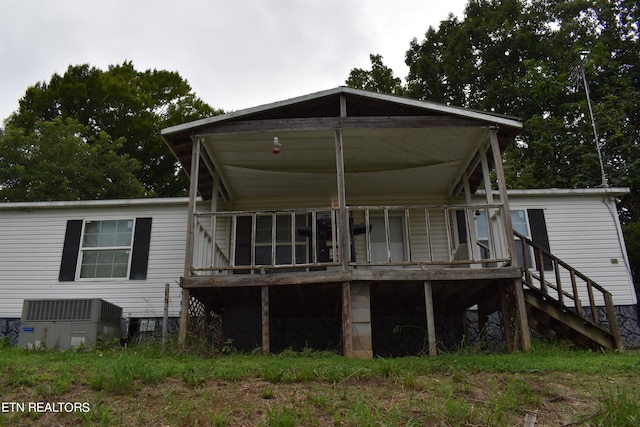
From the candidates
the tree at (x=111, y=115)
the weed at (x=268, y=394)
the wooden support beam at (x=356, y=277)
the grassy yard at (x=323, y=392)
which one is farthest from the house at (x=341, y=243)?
the tree at (x=111, y=115)

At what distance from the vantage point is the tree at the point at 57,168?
58.7 feet

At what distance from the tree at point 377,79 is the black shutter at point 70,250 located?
15.7m

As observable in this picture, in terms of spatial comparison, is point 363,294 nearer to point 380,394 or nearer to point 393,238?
point 380,394

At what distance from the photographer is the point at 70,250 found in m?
10.6

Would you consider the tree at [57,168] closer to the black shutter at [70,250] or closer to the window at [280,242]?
the black shutter at [70,250]

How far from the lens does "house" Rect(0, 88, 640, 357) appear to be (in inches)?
307

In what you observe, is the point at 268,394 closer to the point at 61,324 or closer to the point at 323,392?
the point at 323,392

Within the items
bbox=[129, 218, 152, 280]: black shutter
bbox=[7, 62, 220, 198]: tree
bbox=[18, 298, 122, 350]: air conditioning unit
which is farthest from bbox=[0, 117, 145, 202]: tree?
bbox=[18, 298, 122, 350]: air conditioning unit

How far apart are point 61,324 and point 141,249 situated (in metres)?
2.64

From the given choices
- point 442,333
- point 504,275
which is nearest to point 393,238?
point 442,333

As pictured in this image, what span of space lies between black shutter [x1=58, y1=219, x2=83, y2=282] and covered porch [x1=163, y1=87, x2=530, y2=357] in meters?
2.50

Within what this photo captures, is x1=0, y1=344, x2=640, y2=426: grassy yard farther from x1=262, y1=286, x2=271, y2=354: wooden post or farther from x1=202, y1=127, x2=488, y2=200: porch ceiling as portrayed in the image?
x1=202, y1=127, x2=488, y2=200: porch ceiling

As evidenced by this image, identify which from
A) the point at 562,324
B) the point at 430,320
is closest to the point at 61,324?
the point at 430,320

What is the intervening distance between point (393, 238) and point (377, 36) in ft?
57.9
